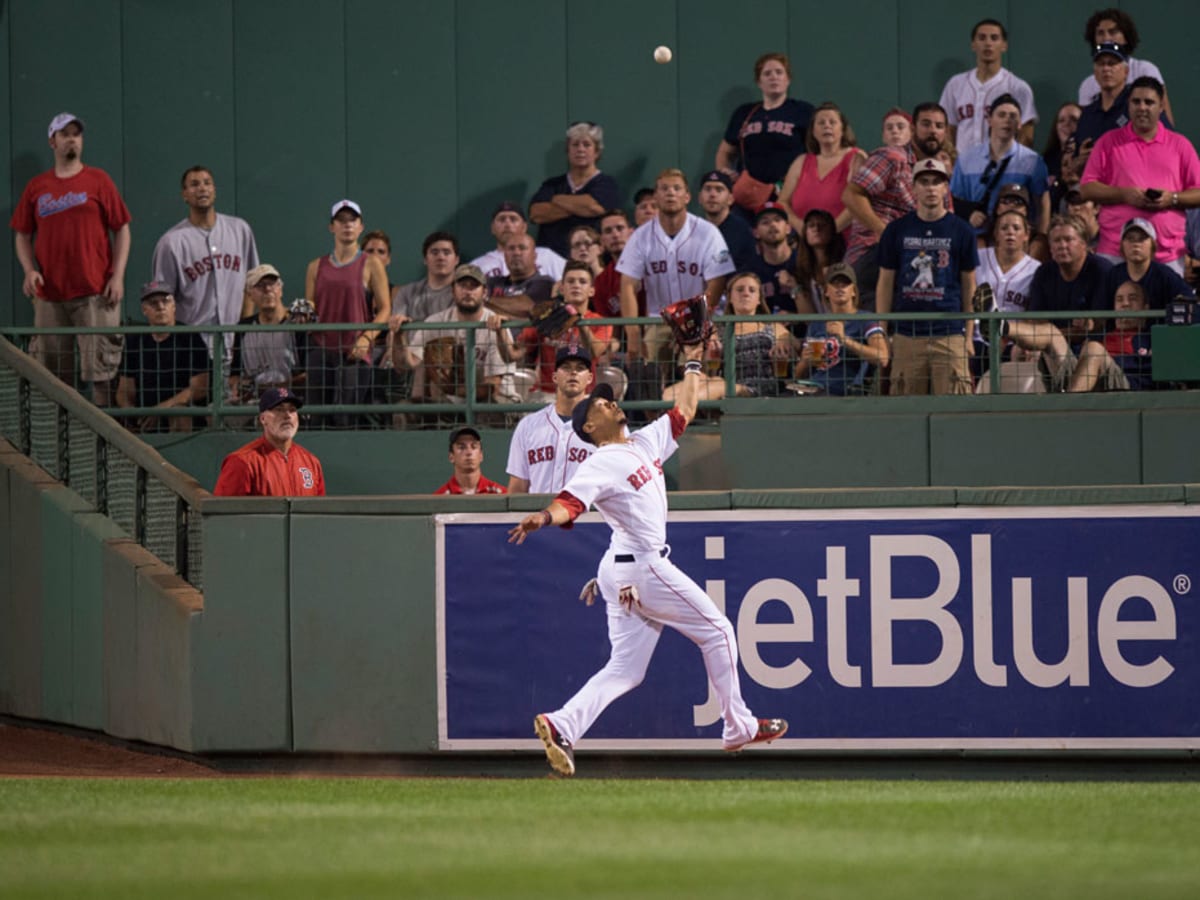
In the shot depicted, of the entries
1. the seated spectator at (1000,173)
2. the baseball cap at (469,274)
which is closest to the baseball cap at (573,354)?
the baseball cap at (469,274)

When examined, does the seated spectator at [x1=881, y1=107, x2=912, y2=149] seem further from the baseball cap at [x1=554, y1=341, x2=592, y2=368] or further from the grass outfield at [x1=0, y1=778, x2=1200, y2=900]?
the grass outfield at [x1=0, y1=778, x2=1200, y2=900]

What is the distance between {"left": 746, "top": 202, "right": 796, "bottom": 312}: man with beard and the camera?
13.3 metres

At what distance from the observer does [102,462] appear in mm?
11797

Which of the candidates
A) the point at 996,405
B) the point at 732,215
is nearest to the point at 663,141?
the point at 732,215

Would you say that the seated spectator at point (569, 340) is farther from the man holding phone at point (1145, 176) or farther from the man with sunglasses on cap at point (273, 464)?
the man holding phone at point (1145, 176)

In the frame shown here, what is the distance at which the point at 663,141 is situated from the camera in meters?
17.1

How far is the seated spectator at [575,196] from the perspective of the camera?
47.9 ft

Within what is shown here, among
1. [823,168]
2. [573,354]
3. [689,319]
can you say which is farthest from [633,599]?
[823,168]

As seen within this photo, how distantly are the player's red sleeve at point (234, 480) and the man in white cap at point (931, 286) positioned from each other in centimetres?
446

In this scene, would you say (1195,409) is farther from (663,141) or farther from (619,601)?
(663,141)

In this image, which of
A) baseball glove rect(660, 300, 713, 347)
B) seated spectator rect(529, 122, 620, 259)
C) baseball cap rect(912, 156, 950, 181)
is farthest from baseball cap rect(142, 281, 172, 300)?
baseball cap rect(912, 156, 950, 181)

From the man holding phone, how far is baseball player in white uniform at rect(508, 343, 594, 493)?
14.6ft

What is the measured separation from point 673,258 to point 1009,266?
96.5 inches

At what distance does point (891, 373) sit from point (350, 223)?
439 centimetres
